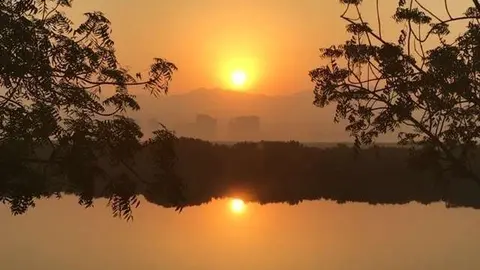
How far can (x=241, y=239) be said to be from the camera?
56.8 ft

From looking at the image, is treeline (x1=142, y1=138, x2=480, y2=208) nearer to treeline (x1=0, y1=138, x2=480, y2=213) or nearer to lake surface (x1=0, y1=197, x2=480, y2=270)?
treeline (x1=0, y1=138, x2=480, y2=213)

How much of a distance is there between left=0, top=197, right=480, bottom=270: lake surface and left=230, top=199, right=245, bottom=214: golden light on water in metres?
0.51

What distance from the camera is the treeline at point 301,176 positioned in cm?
2802

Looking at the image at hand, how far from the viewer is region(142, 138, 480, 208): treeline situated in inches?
1103

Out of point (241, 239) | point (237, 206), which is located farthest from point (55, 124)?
point (237, 206)

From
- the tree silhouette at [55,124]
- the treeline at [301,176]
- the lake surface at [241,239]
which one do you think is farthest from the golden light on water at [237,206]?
the tree silhouette at [55,124]

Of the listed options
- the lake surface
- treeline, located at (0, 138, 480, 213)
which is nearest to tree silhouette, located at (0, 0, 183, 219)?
the lake surface

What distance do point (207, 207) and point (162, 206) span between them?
202cm

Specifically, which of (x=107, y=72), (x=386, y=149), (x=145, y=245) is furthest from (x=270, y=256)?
(x=386, y=149)

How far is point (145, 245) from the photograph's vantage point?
15.4 m

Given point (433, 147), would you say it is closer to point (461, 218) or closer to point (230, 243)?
point (230, 243)

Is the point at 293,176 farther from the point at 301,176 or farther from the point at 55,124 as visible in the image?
the point at 55,124

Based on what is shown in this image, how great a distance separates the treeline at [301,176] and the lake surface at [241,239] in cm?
447

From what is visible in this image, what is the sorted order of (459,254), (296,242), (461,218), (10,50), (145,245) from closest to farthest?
(10,50), (459,254), (145,245), (296,242), (461,218)
